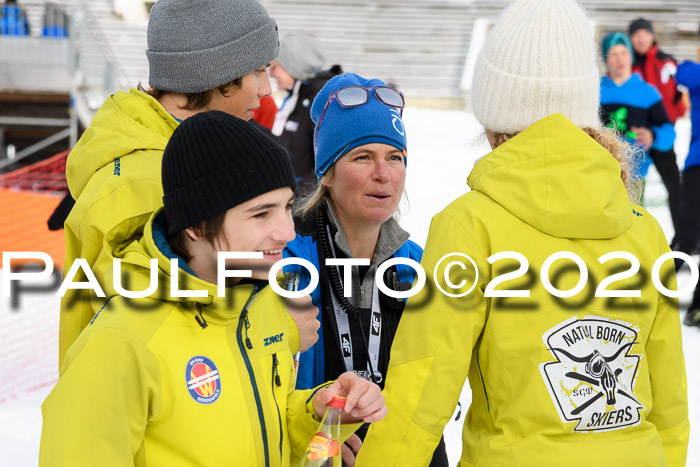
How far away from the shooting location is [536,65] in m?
2.18

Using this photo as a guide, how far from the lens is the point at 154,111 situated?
93.3 inches

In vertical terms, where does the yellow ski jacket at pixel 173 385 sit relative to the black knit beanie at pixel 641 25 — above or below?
above

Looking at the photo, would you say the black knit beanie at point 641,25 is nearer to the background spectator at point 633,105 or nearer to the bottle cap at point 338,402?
the background spectator at point 633,105

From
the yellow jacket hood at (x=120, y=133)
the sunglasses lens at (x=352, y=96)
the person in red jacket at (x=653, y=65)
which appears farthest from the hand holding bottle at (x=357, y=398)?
the person in red jacket at (x=653, y=65)

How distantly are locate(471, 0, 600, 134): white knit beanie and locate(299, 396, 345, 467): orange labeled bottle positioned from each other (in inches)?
34.0

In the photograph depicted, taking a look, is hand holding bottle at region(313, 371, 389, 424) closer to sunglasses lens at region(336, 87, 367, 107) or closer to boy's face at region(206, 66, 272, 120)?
boy's face at region(206, 66, 272, 120)

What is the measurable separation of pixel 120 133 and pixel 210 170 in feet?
1.83

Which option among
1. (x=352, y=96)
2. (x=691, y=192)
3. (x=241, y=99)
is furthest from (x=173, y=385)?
(x=691, y=192)

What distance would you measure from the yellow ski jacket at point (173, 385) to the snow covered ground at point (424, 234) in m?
0.90

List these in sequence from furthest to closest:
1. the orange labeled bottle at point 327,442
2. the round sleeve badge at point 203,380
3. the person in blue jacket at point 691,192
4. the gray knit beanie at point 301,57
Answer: the gray knit beanie at point 301,57 < the person in blue jacket at point 691,192 < the orange labeled bottle at point 327,442 < the round sleeve badge at point 203,380

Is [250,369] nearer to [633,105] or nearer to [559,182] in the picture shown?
[559,182]

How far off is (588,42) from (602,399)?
0.93 metres

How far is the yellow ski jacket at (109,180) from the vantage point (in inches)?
85.3

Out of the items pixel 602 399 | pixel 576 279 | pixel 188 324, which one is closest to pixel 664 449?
pixel 602 399
